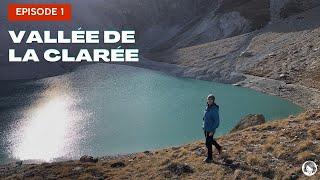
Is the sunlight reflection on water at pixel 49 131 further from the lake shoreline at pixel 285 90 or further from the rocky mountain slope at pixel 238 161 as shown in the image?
the lake shoreline at pixel 285 90

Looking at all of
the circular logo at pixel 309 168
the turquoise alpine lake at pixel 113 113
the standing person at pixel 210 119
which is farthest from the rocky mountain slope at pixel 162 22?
the circular logo at pixel 309 168

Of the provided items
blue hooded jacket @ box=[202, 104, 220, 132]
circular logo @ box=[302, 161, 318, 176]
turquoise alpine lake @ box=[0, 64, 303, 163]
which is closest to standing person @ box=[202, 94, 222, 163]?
blue hooded jacket @ box=[202, 104, 220, 132]

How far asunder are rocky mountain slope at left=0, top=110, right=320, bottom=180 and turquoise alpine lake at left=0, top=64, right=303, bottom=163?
18.0 m

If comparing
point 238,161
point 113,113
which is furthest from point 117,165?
point 113,113

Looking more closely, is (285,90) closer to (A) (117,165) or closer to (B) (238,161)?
(A) (117,165)

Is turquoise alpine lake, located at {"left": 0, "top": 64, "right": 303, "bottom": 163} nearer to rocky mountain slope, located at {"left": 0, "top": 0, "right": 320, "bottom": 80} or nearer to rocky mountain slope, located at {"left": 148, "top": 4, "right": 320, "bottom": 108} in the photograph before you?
rocky mountain slope, located at {"left": 148, "top": 4, "right": 320, "bottom": 108}

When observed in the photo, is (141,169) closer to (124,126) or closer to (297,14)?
(124,126)

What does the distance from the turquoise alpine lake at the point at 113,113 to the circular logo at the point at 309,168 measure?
89.5ft

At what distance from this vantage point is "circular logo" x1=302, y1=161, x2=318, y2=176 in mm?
17984

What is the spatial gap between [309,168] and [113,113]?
50.9 meters

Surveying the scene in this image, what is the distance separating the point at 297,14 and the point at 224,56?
2652 cm

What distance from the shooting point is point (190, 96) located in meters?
79.1

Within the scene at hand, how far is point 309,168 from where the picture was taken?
1838 centimetres

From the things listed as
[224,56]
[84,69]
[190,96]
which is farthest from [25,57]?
[190,96]
